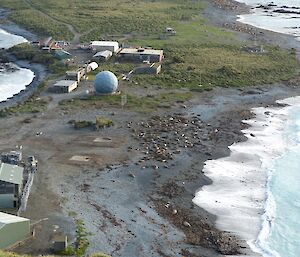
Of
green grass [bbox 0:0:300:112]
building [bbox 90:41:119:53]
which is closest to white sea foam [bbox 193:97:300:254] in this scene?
green grass [bbox 0:0:300:112]

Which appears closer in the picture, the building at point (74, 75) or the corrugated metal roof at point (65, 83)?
the corrugated metal roof at point (65, 83)

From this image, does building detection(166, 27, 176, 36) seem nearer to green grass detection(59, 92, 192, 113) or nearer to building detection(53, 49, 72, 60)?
building detection(53, 49, 72, 60)

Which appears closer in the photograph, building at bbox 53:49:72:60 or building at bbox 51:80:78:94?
building at bbox 51:80:78:94

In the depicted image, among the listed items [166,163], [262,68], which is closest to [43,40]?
[262,68]

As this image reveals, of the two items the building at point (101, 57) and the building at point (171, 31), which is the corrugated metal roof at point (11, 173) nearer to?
the building at point (101, 57)

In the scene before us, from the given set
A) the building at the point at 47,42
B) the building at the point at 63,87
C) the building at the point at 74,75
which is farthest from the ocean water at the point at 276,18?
the building at the point at 63,87

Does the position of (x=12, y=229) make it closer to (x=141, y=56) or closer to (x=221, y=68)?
(x=141, y=56)
